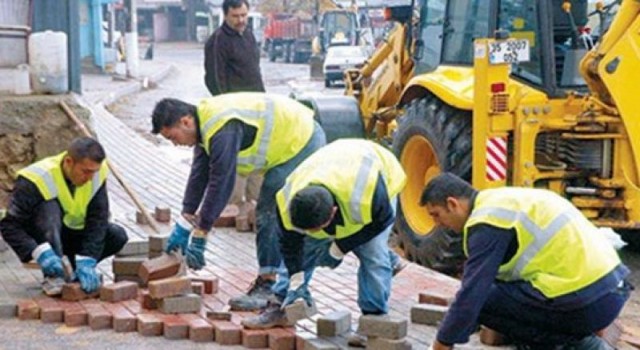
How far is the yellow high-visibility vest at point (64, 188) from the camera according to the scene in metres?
6.98

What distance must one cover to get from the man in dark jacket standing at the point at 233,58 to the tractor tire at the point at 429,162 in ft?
4.22

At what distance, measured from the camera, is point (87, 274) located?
6977mm

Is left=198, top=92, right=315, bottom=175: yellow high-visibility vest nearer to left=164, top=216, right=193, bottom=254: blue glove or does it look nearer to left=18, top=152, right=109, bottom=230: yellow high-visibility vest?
left=164, top=216, right=193, bottom=254: blue glove

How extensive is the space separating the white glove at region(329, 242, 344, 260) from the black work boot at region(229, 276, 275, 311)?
719 millimetres

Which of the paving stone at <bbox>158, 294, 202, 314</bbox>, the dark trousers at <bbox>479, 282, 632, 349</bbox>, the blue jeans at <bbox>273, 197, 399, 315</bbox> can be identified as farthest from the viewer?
the paving stone at <bbox>158, 294, 202, 314</bbox>

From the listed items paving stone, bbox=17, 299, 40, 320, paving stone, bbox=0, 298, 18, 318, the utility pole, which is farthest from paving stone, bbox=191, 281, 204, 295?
the utility pole

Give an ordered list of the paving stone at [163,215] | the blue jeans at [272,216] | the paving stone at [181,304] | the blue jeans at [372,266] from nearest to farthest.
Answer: the blue jeans at [372,266] → the paving stone at [181,304] → the blue jeans at [272,216] → the paving stone at [163,215]

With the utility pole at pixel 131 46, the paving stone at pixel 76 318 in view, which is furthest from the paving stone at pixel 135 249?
the utility pole at pixel 131 46

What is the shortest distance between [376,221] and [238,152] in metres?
1.03

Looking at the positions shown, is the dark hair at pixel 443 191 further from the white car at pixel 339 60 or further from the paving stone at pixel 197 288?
the white car at pixel 339 60

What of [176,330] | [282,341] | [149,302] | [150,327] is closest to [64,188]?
[149,302]

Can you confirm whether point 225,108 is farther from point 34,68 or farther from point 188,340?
point 34,68

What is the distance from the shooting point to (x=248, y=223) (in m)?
9.30

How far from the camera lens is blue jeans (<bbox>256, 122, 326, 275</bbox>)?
6.81 metres
